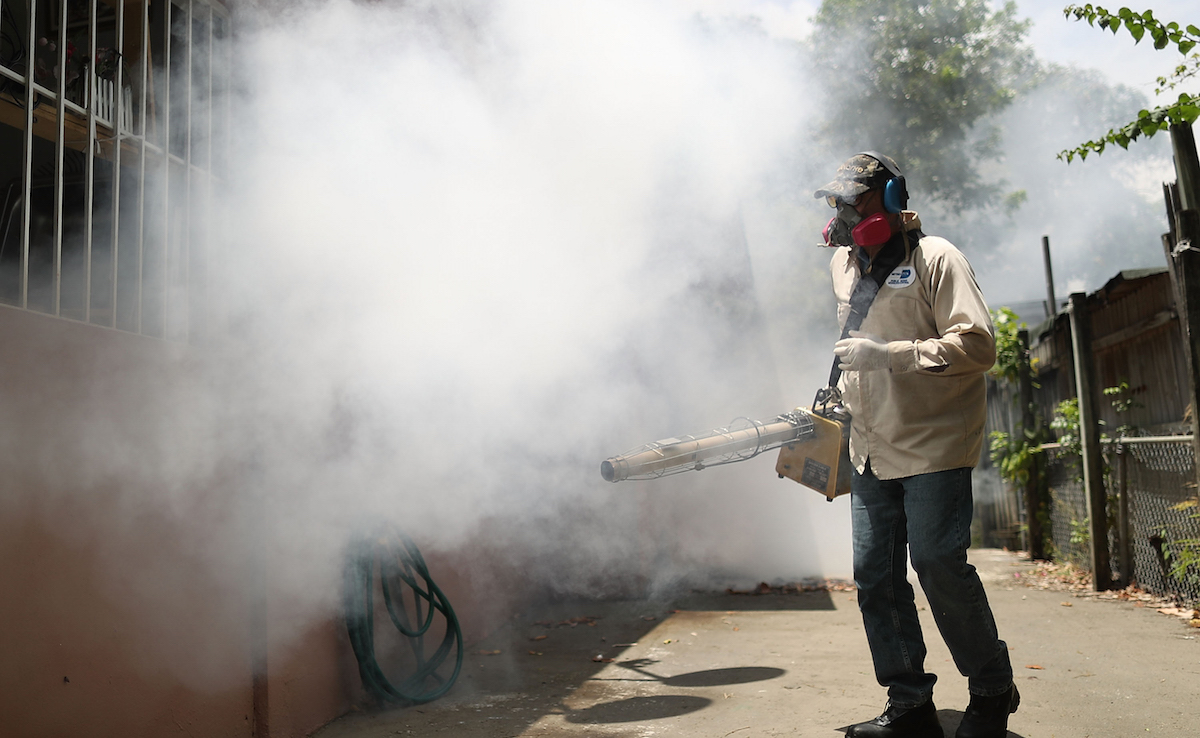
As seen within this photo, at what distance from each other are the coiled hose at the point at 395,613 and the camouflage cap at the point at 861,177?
6.60 feet

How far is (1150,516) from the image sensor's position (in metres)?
4.79

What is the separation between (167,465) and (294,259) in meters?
0.94

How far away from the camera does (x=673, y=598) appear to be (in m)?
5.35

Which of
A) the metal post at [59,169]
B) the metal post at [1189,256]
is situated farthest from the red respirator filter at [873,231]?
the metal post at [1189,256]

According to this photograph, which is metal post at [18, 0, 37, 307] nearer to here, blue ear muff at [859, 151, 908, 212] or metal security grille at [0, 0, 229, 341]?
metal security grille at [0, 0, 229, 341]

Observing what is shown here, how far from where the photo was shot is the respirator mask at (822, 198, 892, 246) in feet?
7.79

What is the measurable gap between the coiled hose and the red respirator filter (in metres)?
1.99

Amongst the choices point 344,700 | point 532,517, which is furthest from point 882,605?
point 532,517

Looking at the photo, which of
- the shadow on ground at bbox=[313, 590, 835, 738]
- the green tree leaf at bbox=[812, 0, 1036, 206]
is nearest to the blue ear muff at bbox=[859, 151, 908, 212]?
the shadow on ground at bbox=[313, 590, 835, 738]

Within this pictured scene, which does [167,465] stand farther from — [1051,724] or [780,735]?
[1051,724]

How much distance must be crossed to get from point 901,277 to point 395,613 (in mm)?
2195

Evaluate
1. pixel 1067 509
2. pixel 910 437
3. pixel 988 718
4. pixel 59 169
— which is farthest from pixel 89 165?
pixel 1067 509

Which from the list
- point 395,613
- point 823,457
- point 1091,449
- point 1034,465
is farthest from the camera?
point 1034,465

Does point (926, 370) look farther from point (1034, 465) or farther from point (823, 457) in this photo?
point (1034, 465)
